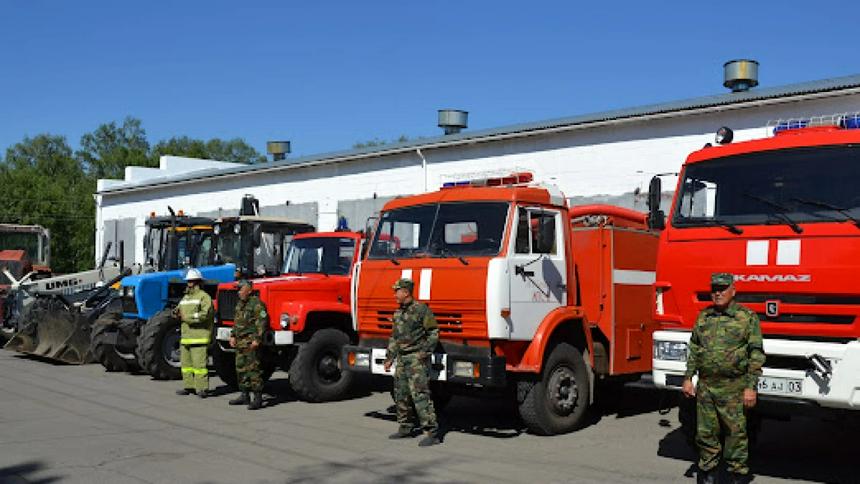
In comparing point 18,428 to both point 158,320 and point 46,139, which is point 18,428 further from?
point 46,139

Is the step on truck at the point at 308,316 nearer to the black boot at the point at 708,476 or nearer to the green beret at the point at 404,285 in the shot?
the green beret at the point at 404,285

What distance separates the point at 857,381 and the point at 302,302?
23.5ft

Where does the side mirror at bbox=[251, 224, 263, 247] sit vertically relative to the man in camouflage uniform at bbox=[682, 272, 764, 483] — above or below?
above

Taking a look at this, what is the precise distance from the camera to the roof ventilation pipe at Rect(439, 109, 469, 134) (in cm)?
2531

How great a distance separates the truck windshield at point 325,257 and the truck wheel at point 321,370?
42.7 inches

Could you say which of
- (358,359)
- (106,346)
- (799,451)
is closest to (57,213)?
(106,346)

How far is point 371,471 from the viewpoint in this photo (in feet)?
24.0

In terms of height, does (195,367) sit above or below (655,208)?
below

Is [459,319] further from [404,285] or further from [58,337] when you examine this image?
[58,337]

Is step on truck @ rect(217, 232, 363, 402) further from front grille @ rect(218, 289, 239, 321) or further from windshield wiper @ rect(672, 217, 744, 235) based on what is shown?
windshield wiper @ rect(672, 217, 744, 235)

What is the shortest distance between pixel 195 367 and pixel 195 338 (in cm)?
41

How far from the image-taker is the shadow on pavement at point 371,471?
702 centimetres

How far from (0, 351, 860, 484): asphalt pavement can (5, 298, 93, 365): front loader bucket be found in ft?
12.2

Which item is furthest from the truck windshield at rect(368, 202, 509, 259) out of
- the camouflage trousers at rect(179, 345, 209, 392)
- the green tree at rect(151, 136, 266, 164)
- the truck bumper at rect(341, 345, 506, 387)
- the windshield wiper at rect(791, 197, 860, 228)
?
the green tree at rect(151, 136, 266, 164)
